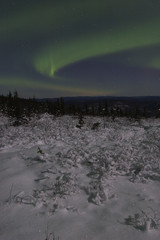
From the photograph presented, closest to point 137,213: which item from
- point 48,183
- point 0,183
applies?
point 48,183

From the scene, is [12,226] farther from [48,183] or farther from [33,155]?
[33,155]

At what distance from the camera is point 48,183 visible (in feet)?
16.4

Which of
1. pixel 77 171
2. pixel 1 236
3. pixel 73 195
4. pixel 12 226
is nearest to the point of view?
pixel 1 236

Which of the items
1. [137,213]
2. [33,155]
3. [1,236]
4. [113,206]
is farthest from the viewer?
[33,155]

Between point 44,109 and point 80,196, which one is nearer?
point 80,196

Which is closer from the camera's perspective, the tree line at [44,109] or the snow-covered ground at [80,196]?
the snow-covered ground at [80,196]

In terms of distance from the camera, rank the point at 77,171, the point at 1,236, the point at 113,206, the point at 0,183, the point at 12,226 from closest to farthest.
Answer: the point at 1,236, the point at 12,226, the point at 113,206, the point at 0,183, the point at 77,171

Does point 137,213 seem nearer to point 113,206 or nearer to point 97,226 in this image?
point 113,206

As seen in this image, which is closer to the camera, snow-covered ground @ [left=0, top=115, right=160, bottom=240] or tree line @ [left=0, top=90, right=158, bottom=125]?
snow-covered ground @ [left=0, top=115, right=160, bottom=240]

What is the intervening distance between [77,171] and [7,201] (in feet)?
8.59

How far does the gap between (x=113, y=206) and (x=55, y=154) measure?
4370 millimetres

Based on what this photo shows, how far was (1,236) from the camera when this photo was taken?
9.53 ft

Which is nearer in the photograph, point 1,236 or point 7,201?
point 1,236

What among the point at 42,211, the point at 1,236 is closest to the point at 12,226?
the point at 1,236
